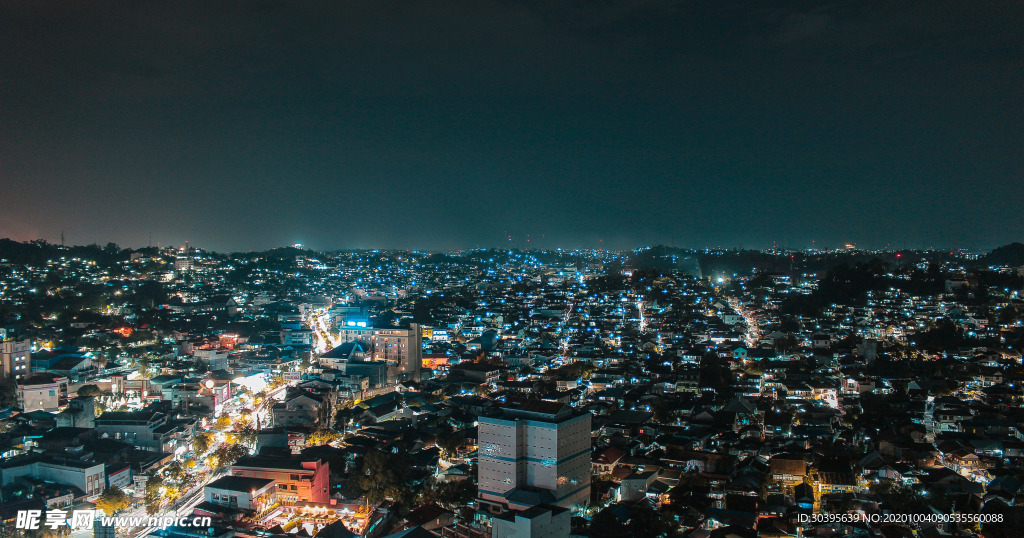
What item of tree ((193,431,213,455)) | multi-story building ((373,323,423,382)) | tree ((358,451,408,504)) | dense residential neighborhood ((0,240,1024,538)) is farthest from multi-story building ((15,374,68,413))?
tree ((358,451,408,504))

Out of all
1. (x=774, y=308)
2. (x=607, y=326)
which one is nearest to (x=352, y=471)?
Answer: (x=607, y=326)

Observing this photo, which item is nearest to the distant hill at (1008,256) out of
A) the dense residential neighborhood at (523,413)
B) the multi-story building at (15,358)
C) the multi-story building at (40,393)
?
the dense residential neighborhood at (523,413)

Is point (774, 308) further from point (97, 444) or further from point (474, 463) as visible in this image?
point (97, 444)

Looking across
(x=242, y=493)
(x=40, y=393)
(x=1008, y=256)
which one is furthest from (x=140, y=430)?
(x=1008, y=256)

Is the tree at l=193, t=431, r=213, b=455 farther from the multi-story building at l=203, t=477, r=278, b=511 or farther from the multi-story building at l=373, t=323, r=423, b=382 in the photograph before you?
the multi-story building at l=373, t=323, r=423, b=382

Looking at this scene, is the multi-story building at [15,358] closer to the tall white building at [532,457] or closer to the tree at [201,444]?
the tree at [201,444]
